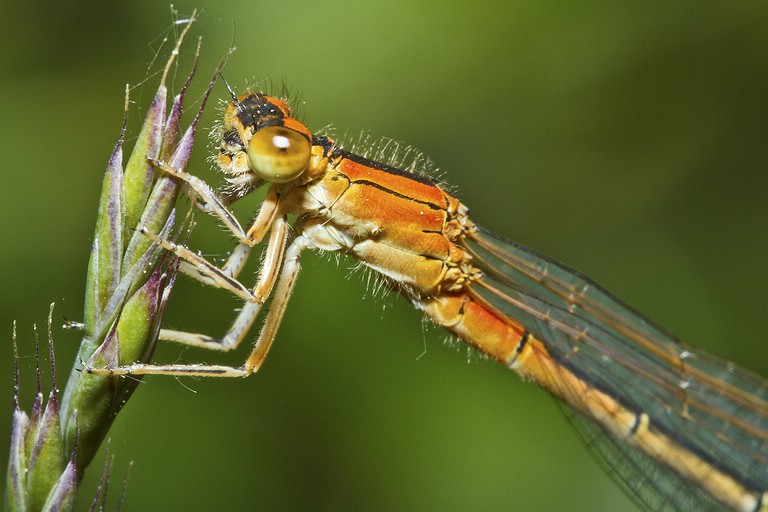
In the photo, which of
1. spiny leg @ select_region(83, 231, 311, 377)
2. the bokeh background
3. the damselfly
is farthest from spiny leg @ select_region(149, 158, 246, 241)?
the bokeh background

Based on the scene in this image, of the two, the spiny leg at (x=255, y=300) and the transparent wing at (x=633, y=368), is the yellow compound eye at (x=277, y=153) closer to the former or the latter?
the spiny leg at (x=255, y=300)

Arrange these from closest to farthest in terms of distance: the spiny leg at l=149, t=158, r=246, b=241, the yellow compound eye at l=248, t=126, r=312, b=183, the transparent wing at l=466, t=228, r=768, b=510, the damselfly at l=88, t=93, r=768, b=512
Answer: the spiny leg at l=149, t=158, r=246, b=241
the yellow compound eye at l=248, t=126, r=312, b=183
the damselfly at l=88, t=93, r=768, b=512
the transparent wing at l=466, t=228, r=768, b=510

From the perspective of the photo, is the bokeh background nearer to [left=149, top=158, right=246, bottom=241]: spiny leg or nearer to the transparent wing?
the transparent wing

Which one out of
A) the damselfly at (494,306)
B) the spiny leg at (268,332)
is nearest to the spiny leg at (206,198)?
the damselfly at (494,306)

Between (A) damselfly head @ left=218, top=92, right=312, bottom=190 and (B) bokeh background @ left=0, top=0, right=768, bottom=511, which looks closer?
(A) damselfly head @ left=218, top=92, right=312, bottom=190

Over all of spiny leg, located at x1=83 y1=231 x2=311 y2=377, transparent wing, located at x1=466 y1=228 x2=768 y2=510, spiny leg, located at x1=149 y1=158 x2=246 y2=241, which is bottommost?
spiny leg, located at x1=83 y1=231 x2=311 y2=377

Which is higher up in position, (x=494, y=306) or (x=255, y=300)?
(x=494, y=306)

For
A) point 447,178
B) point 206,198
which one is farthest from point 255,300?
point 447,178

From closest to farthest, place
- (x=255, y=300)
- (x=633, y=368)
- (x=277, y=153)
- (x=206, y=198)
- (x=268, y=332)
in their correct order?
(x=206, y=198), (x=277, y=153), (x=255, y=300), (x=268, y=332), (x=633, y=368)

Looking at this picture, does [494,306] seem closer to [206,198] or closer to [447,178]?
[447,178]
